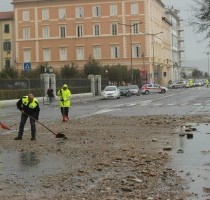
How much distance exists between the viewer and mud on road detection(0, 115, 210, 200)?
8.76 meters

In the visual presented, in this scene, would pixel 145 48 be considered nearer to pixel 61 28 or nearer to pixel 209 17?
pixel 61 28

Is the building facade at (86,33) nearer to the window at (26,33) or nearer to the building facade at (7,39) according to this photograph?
the window at (26,33)

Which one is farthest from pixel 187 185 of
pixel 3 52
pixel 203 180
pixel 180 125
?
pixel 3 52

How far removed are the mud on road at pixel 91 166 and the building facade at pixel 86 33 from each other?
9072 cm

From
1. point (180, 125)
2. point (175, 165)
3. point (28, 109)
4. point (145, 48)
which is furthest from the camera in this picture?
point (145, 48)

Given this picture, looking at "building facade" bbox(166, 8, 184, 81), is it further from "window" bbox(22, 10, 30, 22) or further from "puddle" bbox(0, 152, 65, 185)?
"puddle" bbox(0, 152, 65, 185)

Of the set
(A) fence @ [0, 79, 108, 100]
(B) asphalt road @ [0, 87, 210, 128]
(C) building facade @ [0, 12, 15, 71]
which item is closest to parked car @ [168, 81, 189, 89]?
(C) building facade @ [0, 12, 15, 71]

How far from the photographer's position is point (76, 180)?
9914 mm

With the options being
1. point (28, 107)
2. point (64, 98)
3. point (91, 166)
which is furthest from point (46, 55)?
point (91, 166)

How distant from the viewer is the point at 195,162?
12008mm

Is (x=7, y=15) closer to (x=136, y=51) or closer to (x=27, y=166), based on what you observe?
(x=136, y=51)

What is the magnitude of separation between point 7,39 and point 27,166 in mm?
111934

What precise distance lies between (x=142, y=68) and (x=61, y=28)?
63.6 feet

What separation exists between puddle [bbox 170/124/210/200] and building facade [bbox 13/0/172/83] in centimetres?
9178
